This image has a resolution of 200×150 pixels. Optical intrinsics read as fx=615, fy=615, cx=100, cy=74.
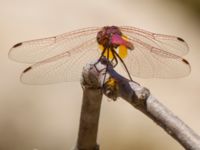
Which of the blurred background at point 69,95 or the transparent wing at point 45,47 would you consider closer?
the transparent wing at point 45,47

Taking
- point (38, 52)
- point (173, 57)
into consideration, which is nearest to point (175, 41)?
point (173, 57)

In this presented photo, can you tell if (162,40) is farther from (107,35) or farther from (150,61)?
(107,35)

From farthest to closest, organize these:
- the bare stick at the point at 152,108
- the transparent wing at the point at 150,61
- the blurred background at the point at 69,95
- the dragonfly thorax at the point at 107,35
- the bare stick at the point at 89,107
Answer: the blurred background at the point at 69,95
the transparent wing at the point at 150,61
the dragonfly thorax at the point at 107,35
the bare stick at the point at 89,107
the bare stick at the point at 152,108

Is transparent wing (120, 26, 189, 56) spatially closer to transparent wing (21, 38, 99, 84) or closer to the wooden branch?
transparent wing (21, 38, 99, 84)

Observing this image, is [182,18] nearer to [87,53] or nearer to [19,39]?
[19,39]

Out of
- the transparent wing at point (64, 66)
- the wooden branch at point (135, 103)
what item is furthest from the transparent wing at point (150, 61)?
the wooden branch at point (135, 103)

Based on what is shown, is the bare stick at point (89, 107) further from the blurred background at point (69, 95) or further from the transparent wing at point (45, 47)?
the blurred background at point (69, 95)

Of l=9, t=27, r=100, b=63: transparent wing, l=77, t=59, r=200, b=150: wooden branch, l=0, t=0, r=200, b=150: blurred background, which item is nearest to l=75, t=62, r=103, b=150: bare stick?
l=77, t=59, r=200, b=150: wooden branch
